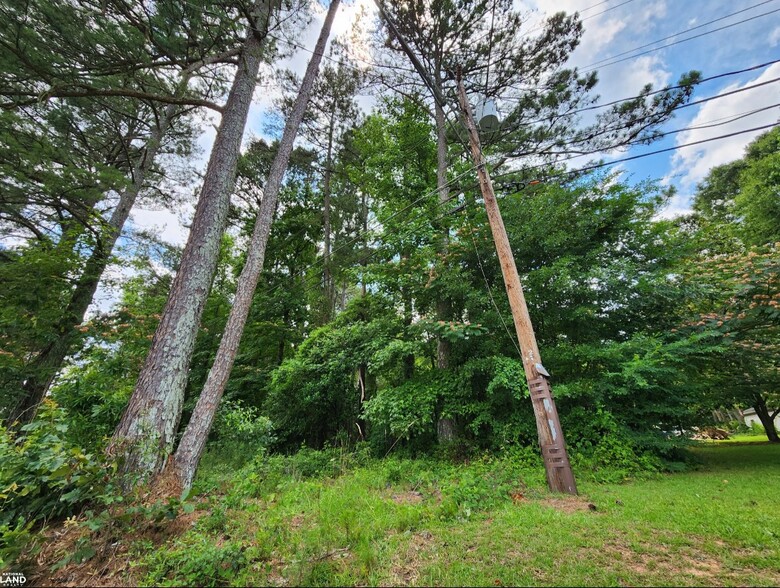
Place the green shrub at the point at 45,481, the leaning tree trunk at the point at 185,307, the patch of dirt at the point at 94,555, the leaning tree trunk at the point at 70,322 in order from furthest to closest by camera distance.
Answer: the leaning tree trunk at the point at 70,322, the leaning tree trunk at the point at 185,307, the green shrub at the point at 45,481, the patch of dirt at the point at 94,555

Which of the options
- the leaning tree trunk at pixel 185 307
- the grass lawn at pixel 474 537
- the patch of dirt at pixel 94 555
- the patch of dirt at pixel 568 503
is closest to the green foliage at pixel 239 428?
the grass lawn at pixel 474 537

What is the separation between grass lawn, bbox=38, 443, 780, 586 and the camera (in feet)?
6.62

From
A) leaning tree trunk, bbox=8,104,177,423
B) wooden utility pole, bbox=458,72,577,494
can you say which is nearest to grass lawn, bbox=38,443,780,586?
wooden utility pole, bbox=458,72,577,494

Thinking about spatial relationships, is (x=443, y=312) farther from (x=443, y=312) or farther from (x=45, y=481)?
(x=45, y=481)

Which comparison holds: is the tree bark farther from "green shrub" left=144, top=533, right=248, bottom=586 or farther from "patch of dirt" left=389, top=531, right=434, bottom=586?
"green shrub" left=144, top=533, right=248, bottom=586

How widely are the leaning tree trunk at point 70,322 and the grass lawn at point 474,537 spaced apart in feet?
19.7

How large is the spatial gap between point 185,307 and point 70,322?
19.3ft

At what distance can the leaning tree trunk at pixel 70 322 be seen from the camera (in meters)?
6.81

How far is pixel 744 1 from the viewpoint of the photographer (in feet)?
14.5

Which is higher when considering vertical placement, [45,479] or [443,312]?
[443,312]

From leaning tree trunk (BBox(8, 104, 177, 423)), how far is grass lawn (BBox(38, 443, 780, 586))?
601cm

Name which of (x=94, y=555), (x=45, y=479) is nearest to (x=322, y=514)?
(x=94, y=555)

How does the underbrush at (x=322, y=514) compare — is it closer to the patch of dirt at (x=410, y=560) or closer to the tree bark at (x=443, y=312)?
Result: the patch of dirt at (x=410, y=560)

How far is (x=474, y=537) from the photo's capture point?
103 inches
